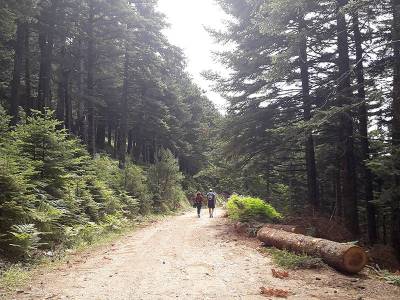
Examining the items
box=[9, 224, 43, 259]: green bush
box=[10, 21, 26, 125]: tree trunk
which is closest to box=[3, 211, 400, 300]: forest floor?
box=[9, 224, 43, 259]: green bush

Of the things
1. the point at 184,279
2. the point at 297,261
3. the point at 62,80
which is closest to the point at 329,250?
the point at 297,261

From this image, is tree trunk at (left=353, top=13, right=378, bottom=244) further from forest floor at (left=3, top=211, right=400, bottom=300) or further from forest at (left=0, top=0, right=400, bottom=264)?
forest floor at (left=3, top=211, right=400, bottom=300)

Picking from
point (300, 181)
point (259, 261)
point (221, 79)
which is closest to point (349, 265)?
point (259, 261)

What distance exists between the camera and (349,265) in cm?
883

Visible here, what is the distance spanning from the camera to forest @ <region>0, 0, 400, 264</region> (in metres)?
12.0

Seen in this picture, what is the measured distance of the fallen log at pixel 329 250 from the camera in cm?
886

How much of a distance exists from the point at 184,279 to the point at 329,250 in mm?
3706

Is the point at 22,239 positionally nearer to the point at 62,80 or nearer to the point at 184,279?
the point at 184,279

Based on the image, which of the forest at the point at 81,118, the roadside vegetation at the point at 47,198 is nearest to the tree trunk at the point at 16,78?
the forest at the point at 81,118

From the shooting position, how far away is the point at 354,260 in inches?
350

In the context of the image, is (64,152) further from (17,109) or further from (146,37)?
(146,37)

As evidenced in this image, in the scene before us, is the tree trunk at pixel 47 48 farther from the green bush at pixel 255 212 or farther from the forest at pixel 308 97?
the green bush at pixel 255 212

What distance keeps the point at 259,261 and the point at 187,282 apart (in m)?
2.97

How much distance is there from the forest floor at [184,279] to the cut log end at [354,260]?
0.20 m
